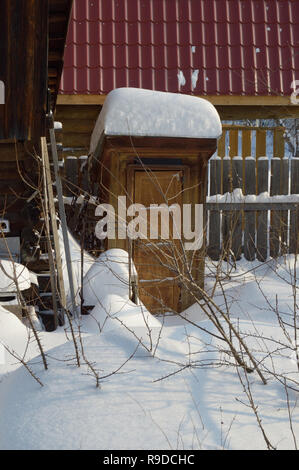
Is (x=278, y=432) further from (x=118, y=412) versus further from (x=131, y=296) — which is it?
(x=131, y=296)

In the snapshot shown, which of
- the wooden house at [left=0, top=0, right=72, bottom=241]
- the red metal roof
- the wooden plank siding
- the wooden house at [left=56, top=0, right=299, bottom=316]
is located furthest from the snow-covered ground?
the red metal roof

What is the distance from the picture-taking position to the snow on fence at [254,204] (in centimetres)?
770

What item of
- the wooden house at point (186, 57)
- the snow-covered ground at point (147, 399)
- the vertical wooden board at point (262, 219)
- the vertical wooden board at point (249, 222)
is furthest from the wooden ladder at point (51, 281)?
the wooden house at point (186, 57)

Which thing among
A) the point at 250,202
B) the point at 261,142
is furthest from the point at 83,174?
the point at 261,142

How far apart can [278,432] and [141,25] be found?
28.4 feet

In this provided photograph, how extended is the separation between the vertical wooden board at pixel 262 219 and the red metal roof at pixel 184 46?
1.95 m

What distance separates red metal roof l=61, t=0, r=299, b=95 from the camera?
934 cm

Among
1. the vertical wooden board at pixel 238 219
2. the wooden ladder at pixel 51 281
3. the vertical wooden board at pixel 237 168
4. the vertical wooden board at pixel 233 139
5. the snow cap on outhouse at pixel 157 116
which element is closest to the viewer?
the wooden ladder at pixel 51 281

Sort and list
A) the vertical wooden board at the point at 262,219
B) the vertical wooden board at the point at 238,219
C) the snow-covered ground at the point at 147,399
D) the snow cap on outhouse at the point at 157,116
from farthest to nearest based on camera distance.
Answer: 1. the vertical wooden board at the point at 262,219
2. the vertical wooden board at the point at 238,219
3. the snow cap on outhouse at the point at 157,116
4. the snow-covered ground at the point at 147,399

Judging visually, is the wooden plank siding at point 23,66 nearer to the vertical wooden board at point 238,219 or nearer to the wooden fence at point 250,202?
the wooden fence at point 250,202

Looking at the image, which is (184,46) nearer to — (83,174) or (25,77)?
(83,174)

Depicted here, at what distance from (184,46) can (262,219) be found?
149 inches

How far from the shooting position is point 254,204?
7.70m

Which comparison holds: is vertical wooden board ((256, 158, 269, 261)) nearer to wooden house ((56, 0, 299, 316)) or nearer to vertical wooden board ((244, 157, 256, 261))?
vertical wooden board ((244, 157, 256, 261))
